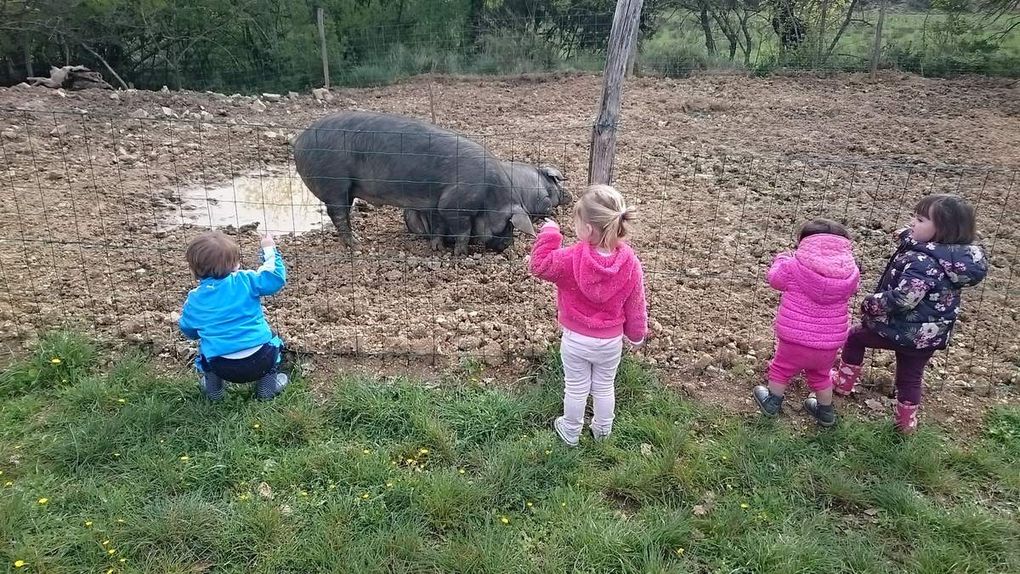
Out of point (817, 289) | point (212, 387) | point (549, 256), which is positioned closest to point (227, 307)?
point (212, 387)

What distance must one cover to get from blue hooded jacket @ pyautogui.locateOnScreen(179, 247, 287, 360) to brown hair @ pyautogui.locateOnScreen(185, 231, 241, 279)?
0.22ft

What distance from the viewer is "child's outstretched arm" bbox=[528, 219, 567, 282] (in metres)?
3.37

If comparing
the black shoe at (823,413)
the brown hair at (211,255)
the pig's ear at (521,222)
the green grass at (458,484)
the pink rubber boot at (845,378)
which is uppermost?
the brown hair at (211,255)

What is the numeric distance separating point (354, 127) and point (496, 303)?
7.03 ft

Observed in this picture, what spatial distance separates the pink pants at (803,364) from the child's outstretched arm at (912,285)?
381 mm

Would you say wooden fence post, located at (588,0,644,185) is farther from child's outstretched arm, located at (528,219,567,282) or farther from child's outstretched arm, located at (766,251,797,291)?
child's outstretched arm, located at (528,219,567,282)

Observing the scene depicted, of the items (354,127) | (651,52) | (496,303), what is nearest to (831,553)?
(496,303)

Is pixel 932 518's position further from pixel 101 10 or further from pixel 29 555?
pixel 101 10

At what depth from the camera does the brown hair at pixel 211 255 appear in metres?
3.64

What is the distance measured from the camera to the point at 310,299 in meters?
5.20

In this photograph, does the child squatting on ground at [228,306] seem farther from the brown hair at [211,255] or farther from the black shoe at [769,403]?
the black shoe at [769,403]

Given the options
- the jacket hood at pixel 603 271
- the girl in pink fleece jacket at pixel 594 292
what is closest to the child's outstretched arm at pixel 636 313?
the girl in pink fleece jacket at pixel 594 292

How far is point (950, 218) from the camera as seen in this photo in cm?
340

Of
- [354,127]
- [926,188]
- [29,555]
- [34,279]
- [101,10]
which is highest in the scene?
[101,10]
